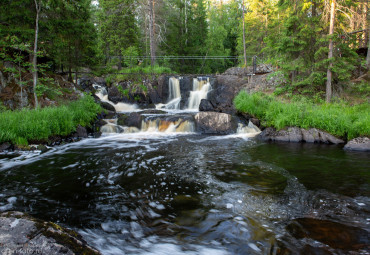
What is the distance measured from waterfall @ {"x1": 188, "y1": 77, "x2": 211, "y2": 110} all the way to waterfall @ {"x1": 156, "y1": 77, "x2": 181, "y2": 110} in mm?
999

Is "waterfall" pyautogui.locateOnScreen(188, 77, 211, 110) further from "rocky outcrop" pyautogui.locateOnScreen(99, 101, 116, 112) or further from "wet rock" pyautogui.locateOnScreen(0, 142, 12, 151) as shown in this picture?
"wet rock" pyautogui.locateOnScreen(0, 142, 12, 151)

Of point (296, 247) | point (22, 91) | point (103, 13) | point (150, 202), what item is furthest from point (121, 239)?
point (103, 13)

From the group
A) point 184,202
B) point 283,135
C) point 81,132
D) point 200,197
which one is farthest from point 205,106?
point 184,202

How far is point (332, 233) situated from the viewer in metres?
3.67

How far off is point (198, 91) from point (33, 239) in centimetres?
1662

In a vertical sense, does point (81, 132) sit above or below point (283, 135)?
above

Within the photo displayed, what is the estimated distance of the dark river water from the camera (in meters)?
3.59

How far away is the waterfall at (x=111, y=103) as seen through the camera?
17.0m

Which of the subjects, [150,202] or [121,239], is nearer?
Answer: [121,239]

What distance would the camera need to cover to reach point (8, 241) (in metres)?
2.16

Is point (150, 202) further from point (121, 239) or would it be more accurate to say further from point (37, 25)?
point (37, 25)

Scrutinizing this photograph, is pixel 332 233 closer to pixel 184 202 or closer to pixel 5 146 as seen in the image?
pixel 184 202

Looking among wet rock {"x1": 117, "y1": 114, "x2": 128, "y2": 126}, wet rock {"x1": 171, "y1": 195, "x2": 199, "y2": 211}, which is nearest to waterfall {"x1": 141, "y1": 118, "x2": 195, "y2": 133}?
wet rock {"x1": 117, "y1": 114, "x2": 128, "y2": 126}

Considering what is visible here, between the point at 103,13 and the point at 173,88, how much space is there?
13.1m
